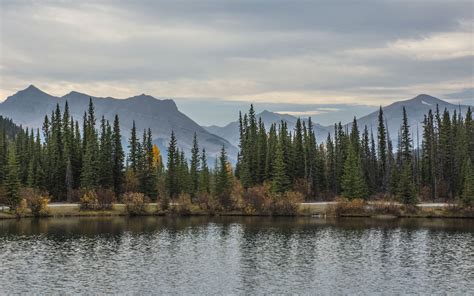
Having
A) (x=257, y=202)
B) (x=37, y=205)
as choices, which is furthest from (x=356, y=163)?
(x=37, y=205)

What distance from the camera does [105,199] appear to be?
130 metres

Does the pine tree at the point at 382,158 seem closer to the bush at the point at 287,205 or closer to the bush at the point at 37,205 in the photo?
the bush at the point at 287,205

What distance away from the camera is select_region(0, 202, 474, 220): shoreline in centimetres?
11106

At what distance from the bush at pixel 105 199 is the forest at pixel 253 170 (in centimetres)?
27

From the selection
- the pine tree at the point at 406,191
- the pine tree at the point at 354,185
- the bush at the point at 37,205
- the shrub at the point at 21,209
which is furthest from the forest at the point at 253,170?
the pine tree at the point at 406,191

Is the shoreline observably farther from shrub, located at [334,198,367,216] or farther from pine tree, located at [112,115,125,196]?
pine tree, located at [112,115,125,196]

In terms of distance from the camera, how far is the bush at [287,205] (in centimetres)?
12094

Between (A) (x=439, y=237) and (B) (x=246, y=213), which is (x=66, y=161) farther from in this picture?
(A) (x=439, y=237)

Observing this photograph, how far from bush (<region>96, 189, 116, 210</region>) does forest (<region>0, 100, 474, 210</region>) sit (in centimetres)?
27

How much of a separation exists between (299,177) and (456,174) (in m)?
41.7

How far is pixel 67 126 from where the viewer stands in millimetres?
161625

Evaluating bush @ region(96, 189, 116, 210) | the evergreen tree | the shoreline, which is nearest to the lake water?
the shoreline

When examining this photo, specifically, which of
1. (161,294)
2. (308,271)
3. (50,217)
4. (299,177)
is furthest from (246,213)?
(161,294)

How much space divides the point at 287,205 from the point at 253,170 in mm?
31980
